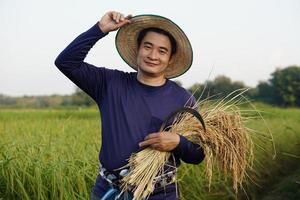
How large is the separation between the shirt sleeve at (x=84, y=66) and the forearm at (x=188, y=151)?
43cm

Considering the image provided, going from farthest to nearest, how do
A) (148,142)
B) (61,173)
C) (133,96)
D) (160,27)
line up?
(61,173) → (160,27) → (133,96) → (148,142)

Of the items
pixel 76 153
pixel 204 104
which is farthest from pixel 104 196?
pixel 76 153

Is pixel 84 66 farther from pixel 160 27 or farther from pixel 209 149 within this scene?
pixel 209 149

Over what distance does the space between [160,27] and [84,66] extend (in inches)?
15.9

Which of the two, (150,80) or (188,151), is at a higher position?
(150,80)

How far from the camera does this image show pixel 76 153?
3529mm

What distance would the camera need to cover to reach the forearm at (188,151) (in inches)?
76.2

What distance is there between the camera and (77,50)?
2002 millimetres

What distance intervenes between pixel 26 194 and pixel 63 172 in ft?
1.05

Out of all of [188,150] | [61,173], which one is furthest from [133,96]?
[61,173]

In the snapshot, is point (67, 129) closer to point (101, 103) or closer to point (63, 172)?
point (63, 172)

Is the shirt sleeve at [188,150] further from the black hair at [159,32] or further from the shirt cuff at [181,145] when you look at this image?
the black hair at [159,32]

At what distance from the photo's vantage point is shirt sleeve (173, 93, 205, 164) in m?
1.94

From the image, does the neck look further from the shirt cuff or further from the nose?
the shirt cuff
